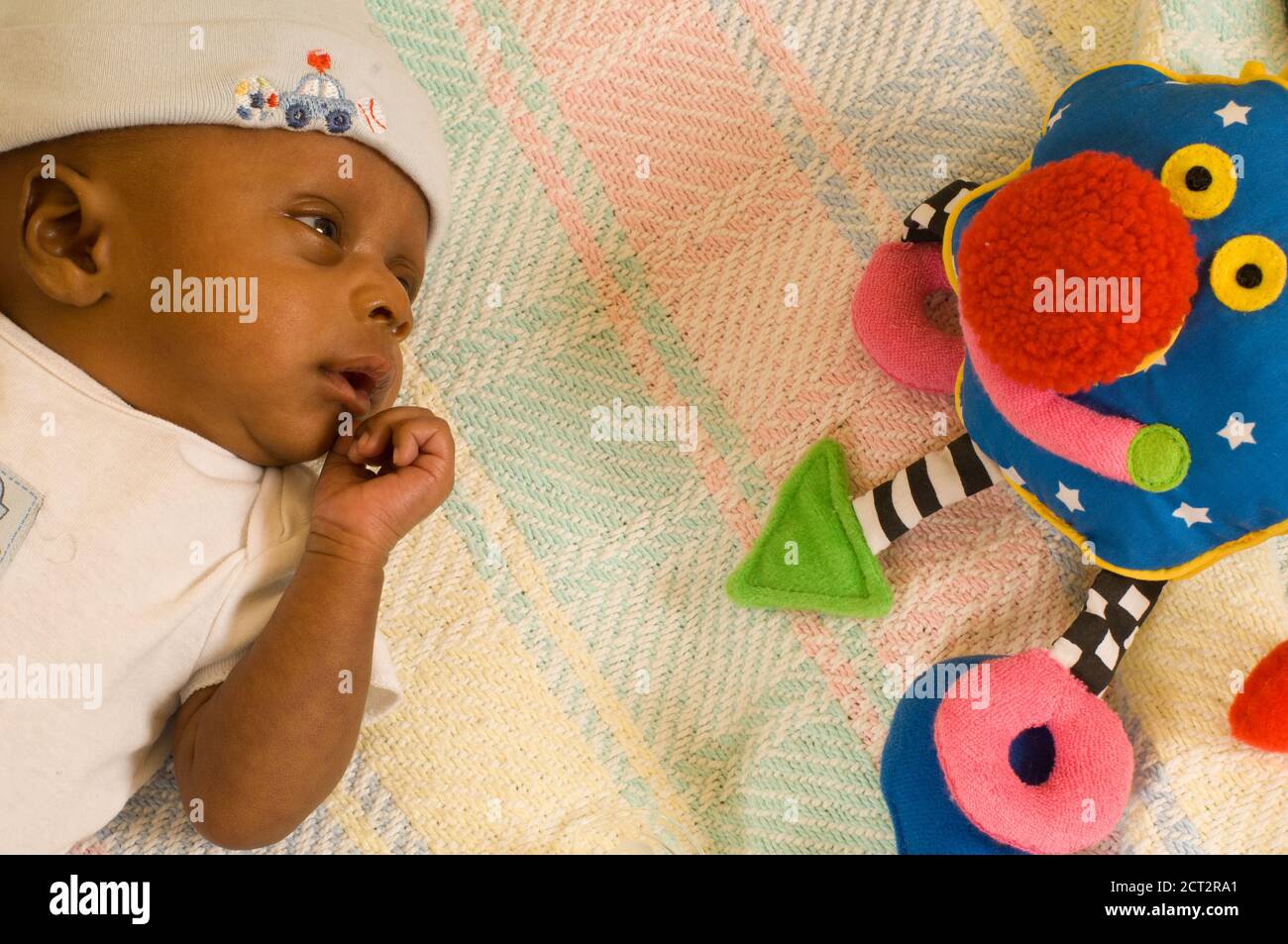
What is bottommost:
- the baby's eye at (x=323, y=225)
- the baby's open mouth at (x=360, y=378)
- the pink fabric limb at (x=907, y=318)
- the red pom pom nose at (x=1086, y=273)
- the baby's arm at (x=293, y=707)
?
the baby's arm at (x=293, y=707)

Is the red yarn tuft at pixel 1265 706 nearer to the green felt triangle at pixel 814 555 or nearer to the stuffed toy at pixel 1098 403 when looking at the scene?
the stuffed toy at pixel 1098 403

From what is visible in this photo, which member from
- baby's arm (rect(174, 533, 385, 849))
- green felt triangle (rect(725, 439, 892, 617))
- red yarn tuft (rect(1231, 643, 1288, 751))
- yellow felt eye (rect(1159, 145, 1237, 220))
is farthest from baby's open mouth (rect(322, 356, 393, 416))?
red yarn tuft (rect(1231, 643, 1288, 751))

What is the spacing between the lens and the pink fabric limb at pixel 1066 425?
2.58 ft

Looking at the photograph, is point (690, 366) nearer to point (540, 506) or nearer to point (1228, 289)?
point (540, 506)

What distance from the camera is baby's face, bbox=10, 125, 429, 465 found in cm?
83

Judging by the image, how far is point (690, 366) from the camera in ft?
3.65

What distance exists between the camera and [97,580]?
0.87 meters

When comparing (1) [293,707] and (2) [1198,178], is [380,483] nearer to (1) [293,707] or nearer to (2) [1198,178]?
(1) [293,707]

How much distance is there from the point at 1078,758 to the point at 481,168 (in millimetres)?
787

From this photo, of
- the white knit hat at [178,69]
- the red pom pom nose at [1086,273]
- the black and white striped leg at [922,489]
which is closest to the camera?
the red pom pom nose at [1086,273]

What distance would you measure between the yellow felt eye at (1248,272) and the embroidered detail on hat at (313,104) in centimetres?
63

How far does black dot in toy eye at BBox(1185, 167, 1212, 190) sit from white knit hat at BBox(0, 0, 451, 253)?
23.4 inches

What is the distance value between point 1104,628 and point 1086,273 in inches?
14.0

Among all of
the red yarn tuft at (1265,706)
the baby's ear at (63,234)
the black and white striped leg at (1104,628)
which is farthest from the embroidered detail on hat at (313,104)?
the red yarn tuft at (1265,706)
